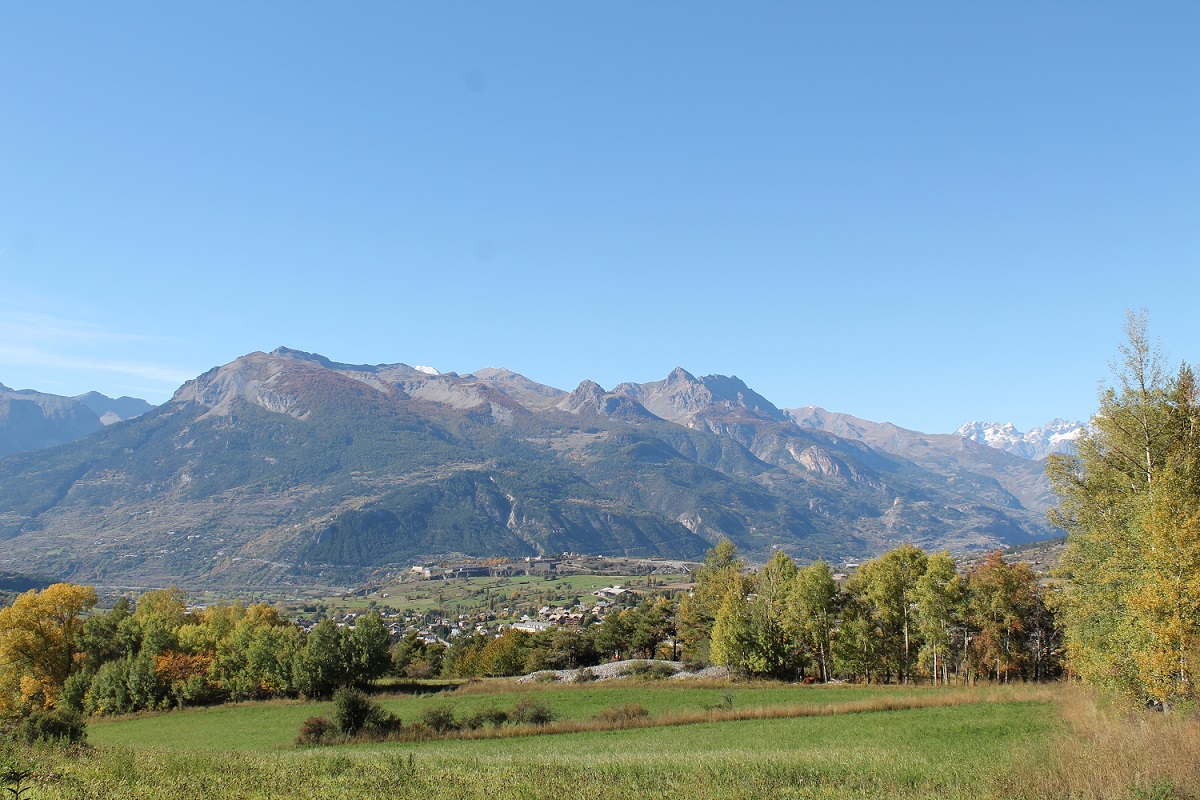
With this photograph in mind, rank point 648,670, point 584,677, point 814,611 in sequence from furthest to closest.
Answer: point 584,677
point 648,670
point 814,611

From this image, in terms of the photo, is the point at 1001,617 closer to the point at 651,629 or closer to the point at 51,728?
the point at 651,629

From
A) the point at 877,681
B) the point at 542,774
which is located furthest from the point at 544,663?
the point at 542,774

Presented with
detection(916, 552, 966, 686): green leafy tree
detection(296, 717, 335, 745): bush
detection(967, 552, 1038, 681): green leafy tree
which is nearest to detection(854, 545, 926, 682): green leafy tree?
detection(916, 552, 966, 686): green leafy tree

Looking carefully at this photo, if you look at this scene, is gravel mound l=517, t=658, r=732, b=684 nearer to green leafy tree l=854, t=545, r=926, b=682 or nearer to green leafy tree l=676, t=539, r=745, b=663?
green leafy tree l=676, t=539, r=745, b=663

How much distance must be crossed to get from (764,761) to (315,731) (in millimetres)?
25368

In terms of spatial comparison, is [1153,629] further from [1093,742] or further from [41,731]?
[41,731]

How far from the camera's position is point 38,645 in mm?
Result: 64875

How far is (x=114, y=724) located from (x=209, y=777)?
47.7m

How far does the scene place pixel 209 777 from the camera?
17.2m

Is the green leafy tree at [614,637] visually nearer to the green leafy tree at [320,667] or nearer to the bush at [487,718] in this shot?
the green leafy tree at [320,667]

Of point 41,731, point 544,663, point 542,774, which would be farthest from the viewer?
point 544,663

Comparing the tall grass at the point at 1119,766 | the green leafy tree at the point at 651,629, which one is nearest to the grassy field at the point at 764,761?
the tall grass at the point at 1119,766

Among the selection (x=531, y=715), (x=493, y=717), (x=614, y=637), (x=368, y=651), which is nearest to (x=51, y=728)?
(x=493, y=717)

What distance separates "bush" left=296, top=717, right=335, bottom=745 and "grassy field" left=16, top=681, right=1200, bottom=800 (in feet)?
5.59
